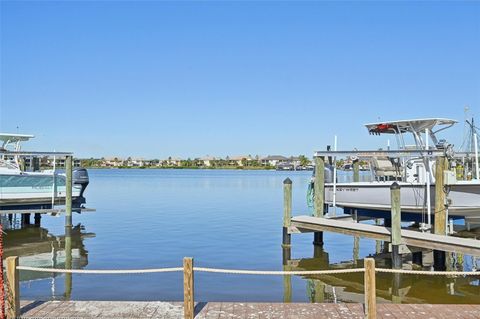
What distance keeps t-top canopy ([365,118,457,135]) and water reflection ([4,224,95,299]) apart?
1211 centimetres

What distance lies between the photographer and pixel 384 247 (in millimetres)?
18672

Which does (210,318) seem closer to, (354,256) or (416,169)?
(354,256)

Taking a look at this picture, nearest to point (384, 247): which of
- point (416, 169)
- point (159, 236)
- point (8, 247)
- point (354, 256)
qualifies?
point (354, 256)

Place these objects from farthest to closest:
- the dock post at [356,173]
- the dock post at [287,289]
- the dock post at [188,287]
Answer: the dock post at [356,173], the dock post at [287,289], the dock post at [188,287]

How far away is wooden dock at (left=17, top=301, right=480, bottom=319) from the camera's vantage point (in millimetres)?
8102

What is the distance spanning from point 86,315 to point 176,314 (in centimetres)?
143

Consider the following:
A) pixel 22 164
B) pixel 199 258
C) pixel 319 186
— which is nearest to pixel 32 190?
pixel 22 164

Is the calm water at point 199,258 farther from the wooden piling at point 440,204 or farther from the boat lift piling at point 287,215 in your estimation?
the wooden piling at point 440,204

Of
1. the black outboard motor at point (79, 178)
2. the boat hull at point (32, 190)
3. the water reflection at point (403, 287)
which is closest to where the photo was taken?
the water reflection at point (403, 287)

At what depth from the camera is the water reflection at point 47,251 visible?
14049 millimetres

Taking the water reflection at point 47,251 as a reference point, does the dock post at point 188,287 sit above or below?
above

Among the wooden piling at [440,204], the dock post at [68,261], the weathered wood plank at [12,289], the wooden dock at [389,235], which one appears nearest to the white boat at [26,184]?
the dock post at [68,261]

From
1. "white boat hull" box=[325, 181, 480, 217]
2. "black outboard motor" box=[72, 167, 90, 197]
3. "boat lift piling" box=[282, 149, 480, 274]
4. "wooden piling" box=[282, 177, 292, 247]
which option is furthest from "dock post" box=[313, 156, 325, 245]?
"black outboard motor" box=[72, 167, 90, 197]

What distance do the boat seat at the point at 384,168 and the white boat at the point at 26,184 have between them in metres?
13.5
